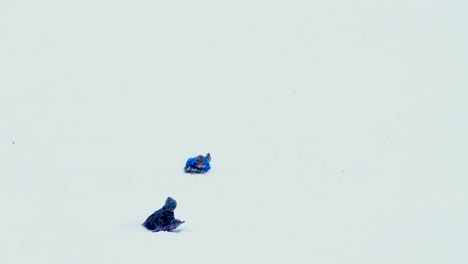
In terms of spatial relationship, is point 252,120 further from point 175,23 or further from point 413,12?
point 413,12

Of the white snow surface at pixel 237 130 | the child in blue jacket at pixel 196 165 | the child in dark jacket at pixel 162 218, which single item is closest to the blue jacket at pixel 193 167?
the child in blue jacket at pixel 196 165

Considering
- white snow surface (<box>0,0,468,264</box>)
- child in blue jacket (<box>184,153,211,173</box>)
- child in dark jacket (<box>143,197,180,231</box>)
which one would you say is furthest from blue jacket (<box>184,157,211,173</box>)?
child in dark jacket (<box>143,197,180,231</box>)

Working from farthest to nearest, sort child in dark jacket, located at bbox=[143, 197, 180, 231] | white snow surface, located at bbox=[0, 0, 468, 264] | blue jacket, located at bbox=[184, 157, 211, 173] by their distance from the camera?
blue jacket, located at bbox=[184, 157, 211, 173] → child in dark jacket, located at bbox=[143, 197, 180, 231] → white snow surface, located at bbox=[0, 0, 468, 264]

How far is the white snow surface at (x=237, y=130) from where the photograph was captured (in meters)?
8.09

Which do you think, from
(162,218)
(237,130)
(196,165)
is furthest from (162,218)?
(237,130)

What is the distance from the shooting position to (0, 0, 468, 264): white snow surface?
8.09 m

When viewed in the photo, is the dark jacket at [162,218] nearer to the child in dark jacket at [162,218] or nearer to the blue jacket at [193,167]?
the child in dark jacket at [162,218]

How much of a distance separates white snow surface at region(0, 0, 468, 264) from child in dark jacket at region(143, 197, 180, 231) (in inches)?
13.2

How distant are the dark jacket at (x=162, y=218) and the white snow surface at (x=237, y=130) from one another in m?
0.34

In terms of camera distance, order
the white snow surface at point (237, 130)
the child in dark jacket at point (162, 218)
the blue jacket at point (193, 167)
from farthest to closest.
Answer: the blue jacket at point (193, 167)
the child in dark jacket at point (162, 218)
the white snow surface at point (237, 130)

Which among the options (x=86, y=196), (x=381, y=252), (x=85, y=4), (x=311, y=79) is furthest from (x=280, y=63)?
(x=381, y=252)

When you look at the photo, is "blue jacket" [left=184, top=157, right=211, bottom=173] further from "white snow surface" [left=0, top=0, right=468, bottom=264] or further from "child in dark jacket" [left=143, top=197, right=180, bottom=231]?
"child in dark jacket" [left=143, top=197, right=180, bottom=231]

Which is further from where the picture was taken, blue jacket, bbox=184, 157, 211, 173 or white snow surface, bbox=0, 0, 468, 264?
blue jacket, bbox=184, 157, 211, 173

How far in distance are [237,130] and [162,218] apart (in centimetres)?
793
